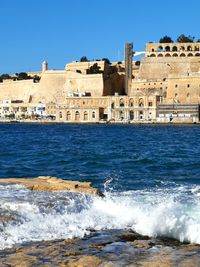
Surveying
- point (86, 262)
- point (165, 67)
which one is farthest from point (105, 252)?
point (165, 67)

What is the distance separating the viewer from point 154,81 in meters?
64.9

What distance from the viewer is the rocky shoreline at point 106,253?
5301 mm

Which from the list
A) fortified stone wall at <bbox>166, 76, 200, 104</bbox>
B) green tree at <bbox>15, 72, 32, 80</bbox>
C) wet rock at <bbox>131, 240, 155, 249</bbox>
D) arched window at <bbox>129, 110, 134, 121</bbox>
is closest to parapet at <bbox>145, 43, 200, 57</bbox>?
fortified stone wall at <bbox>166, 76, 200, 104</bbox>

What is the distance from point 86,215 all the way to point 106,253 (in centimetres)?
Answer: 159

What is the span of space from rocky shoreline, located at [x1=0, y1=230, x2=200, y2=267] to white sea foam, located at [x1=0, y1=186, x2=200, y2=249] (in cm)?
25

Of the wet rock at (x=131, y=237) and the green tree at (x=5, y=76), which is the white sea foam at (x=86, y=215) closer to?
the wet rock at (x=131, y=237)

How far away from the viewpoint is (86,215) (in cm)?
725

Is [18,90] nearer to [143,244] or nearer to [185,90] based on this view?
[185,90]

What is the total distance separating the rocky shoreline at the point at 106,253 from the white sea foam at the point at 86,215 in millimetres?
245

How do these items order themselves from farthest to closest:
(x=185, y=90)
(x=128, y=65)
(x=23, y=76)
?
1. (x=23, y=76)
2. (x=128, y=65)
3. (x=185, y=90)

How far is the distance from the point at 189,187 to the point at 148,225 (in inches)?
157

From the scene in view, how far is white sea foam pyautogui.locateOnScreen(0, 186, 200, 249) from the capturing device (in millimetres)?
6411

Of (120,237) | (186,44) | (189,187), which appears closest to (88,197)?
(120,237)

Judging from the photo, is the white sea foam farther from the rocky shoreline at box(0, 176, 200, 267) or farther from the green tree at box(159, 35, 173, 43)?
the green tree at box(159, 35, 173, 43)
